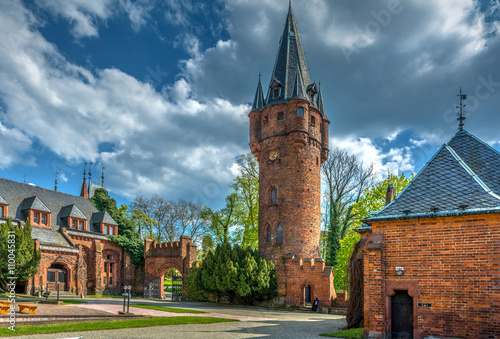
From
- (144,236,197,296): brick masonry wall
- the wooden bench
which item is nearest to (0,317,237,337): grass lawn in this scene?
the wooden bench

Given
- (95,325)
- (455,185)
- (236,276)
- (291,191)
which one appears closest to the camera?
(455,185)

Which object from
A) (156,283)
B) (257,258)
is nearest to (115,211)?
(156,283)

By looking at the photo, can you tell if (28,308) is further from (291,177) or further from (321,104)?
(321,104)

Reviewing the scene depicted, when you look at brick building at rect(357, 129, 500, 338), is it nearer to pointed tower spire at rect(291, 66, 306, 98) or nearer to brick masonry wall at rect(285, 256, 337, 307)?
brick masonry wall at rect(285, 256, 337, 307)

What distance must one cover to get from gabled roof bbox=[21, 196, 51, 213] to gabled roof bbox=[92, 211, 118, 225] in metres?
5.54

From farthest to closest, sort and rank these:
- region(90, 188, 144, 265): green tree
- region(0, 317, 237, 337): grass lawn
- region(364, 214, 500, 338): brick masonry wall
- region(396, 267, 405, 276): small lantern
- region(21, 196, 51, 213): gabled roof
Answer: region(90, 188, 144, 265): green tree → region(21, 196, 51, 213): gabled roof → region(0, 317, 237, 337): grass lawn → region(396, 267, 405, 276): small lantern → region(364, 214, 500, 338): brick masonry wall

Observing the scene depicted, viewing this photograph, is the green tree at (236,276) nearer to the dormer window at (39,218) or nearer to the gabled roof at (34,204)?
the dormer window at (39,218)

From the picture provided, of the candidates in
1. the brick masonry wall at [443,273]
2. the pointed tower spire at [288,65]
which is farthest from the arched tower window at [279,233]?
the brick masonry wall at [443,273]

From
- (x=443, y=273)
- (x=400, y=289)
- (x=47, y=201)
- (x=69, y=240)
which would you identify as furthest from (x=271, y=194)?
(x=47, y=201)

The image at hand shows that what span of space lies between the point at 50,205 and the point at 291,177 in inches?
867

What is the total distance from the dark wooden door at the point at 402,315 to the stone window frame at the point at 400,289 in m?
0.16

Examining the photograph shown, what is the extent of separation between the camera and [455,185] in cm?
1202

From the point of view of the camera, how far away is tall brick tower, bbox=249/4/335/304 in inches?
1128

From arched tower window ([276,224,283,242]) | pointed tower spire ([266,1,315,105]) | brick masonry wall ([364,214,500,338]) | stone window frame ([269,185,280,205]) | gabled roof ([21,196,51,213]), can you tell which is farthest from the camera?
gabled roof ([21,196,51,213])
